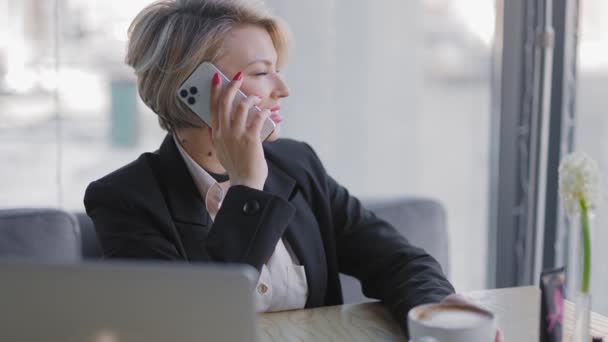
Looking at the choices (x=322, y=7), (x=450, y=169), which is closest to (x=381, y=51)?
(x=322, y=7)

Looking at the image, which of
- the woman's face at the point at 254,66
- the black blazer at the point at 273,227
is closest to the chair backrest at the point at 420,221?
the black blazer at the point at 273,227

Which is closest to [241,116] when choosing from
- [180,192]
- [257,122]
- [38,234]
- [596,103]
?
[257,122]

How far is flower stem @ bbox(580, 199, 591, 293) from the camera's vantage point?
934 millimetres

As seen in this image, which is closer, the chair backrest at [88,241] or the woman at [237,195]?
the woman at [237,195]

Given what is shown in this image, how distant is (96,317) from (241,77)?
81 centimetres

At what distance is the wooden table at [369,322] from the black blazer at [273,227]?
0.04 metres

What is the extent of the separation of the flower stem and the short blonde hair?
78 centimetres

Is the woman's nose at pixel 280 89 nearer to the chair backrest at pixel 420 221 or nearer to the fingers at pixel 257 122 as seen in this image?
the fingers at pixel 257 122

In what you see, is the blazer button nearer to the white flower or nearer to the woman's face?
the woman's face

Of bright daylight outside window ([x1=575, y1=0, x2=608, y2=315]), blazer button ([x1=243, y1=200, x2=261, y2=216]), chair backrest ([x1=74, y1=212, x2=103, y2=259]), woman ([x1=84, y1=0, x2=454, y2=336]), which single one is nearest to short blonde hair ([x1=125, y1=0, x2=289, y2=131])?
woman ([x1=84, y1=0, x2=454, y2=336])

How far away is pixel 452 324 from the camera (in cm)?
90

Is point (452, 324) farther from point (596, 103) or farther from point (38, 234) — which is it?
point (596, 103)

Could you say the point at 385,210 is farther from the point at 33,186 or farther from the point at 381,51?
the point at 33,186

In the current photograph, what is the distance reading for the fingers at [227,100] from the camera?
1444mm
